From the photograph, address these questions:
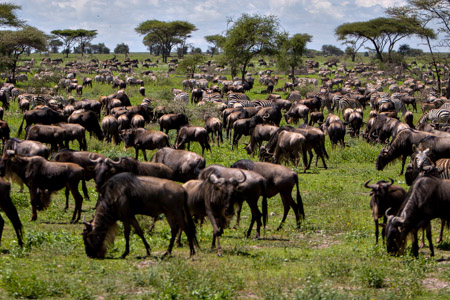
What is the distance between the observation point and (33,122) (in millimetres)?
22438

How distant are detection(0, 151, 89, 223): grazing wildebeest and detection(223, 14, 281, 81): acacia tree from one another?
126 feet

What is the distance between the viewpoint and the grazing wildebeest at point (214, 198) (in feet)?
31.1

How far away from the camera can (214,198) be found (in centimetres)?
977

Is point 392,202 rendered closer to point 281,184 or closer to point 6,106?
point 281,184

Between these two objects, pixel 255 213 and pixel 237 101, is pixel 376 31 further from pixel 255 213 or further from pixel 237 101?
pixel 255 213

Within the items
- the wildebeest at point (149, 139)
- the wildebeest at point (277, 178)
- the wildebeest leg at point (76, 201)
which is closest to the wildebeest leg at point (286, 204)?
the wildebeest at point (277, 178)

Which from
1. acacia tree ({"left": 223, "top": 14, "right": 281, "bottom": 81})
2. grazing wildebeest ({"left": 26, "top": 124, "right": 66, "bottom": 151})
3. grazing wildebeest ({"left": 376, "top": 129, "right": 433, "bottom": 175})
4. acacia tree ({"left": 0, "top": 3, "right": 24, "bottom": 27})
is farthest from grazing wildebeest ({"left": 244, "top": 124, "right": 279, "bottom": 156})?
acacia tree ({"left": 0, "top": 3, "right": 24, "bottom": 27})

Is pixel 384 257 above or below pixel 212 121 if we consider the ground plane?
below

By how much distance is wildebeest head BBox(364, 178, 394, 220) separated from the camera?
10344mm

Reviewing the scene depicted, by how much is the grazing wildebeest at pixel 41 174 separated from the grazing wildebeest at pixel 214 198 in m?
2.88

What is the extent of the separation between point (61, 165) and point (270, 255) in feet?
17.0

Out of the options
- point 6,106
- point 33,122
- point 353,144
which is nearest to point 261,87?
point 6,106

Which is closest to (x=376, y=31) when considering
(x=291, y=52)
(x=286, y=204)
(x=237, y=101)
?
(x=291, y=52)

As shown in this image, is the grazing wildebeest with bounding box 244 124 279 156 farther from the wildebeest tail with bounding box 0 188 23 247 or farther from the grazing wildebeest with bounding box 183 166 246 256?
the wildebeest tail with bounding box 0 188 23 247
